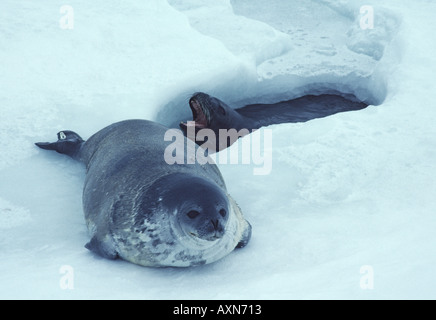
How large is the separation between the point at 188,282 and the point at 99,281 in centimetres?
48

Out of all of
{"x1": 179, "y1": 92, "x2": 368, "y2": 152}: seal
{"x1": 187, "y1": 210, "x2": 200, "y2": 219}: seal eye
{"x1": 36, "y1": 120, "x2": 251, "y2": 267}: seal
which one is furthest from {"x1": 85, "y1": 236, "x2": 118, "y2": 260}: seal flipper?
{"x1": 179, "y1": 92, "x2": 368, "y2": 152}: seal

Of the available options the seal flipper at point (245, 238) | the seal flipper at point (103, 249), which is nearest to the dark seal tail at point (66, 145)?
the seal flipper at point (103, 249)

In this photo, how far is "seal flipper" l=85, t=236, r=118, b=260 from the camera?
2.89 meters

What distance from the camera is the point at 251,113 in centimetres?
612

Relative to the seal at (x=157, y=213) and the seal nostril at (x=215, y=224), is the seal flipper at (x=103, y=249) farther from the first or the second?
the seal nostril at (x=215, y=224)

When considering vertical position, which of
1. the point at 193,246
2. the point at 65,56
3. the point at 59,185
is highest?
the point at 65,56

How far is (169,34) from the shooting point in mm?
6184

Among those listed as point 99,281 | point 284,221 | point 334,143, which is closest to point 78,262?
point 99,281

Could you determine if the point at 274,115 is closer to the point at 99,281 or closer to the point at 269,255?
the point at 269,255

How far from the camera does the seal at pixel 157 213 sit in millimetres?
2680
